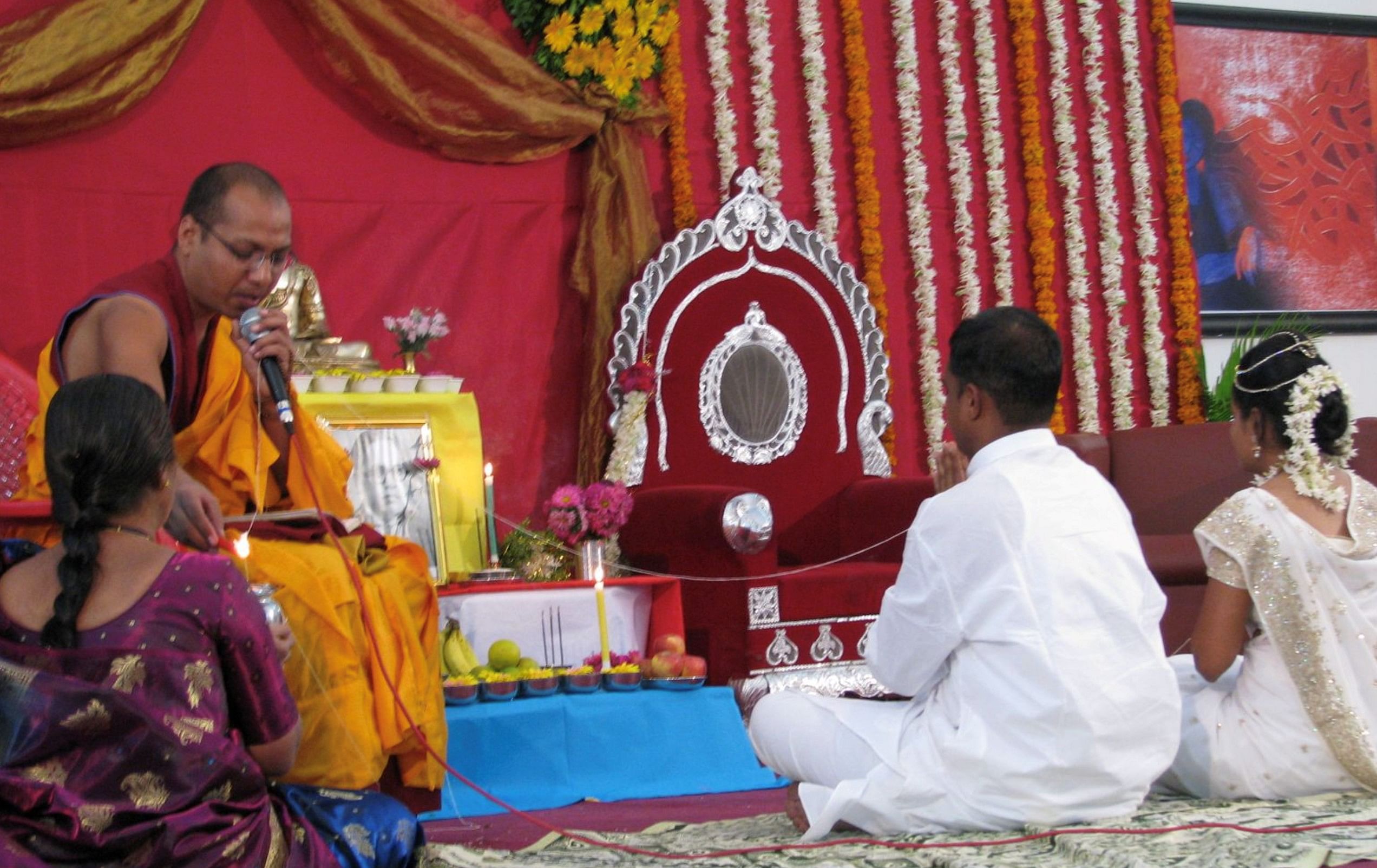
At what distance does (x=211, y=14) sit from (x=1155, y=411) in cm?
443

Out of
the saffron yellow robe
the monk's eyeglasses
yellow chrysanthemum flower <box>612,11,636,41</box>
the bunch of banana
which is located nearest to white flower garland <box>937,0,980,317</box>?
yellow chrysanthemum flower <box>612,11,636,41</box>

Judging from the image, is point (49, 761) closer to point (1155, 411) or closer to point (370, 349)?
point (370, 349)

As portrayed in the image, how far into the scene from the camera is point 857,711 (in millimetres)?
2707

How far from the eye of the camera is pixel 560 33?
5.51 metres

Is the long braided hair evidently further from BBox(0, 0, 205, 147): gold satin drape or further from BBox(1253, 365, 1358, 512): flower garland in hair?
BBox(0, 0, 205, 147): gold satin drape

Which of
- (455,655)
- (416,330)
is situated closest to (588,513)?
(455,655)

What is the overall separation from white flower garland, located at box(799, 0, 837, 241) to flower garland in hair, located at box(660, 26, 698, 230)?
0.63 meters

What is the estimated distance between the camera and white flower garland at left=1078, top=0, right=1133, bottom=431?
6648 mm

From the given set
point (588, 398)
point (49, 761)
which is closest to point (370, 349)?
point (588, 398)

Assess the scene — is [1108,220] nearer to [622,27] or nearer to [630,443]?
[622,27]

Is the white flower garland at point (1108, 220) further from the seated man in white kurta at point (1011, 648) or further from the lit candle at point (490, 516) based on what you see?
the seated man in white kurta at point (1011, 648)

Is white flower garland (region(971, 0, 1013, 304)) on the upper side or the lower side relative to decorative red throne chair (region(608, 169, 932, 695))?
upper

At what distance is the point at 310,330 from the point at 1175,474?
3.37m

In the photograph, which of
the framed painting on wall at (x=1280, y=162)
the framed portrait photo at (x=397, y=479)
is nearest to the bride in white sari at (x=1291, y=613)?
the framed portrait photo at (x=397, y=479)
